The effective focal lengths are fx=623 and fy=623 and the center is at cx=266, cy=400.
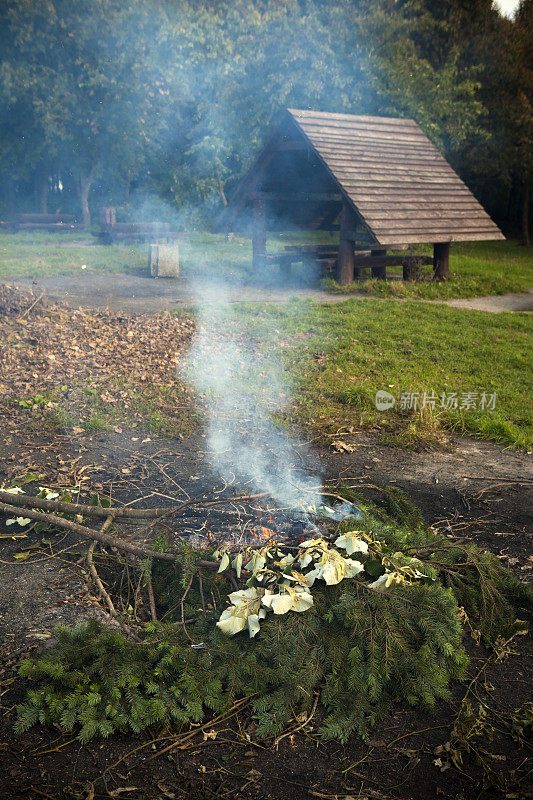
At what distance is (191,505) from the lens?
12.1ft

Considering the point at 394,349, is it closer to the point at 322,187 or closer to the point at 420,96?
the point at 322,187

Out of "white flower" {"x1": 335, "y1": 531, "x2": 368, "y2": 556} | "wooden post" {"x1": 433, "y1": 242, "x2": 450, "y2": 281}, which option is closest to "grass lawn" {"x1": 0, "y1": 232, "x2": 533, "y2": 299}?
"wooden post" {"x1": 433, "y1": 242, "x2": 450, "y2": 281}

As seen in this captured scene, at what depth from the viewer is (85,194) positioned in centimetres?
2712

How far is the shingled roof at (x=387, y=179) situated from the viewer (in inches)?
447

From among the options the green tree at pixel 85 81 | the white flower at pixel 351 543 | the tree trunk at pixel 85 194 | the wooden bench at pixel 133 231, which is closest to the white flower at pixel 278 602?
the white flower at pixel 351 543

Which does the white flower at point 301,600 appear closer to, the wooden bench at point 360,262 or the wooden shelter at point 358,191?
the wooden shelter at point 358,191

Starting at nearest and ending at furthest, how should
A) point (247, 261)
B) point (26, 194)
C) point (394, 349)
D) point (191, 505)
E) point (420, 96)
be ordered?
point (191, 505) < point (394, 349) < point (247, 261) < point (420, 96) < point (26, 194)

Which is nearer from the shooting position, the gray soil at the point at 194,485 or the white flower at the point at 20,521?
the gray soil at the point at 194,485

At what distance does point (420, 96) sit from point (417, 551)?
23824mm

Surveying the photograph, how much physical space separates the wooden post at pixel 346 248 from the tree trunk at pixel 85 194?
1676 centimetres

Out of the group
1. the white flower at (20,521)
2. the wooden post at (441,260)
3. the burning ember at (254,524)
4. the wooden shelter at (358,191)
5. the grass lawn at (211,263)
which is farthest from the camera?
the wooden post at (441,260)

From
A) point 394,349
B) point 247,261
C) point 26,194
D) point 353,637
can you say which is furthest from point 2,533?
point 26,194

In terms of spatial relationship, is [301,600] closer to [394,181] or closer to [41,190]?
[394,181]

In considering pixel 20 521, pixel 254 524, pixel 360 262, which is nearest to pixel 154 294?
pixel 360 262
